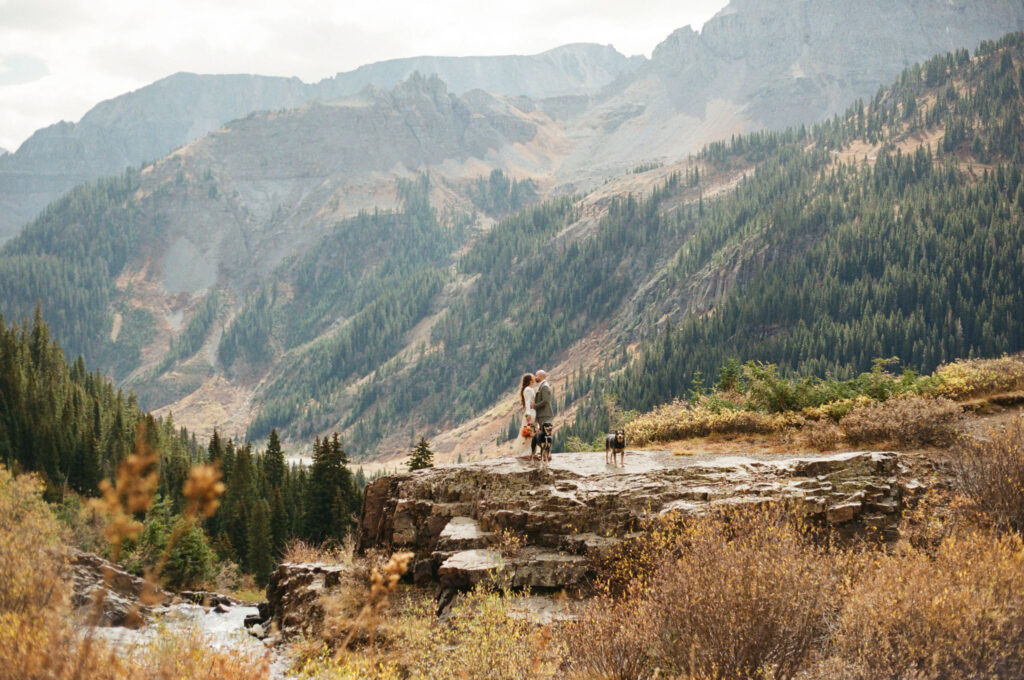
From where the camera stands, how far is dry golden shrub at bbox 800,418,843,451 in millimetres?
25844

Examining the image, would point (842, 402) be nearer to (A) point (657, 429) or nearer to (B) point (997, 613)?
(A) point (657, 429)

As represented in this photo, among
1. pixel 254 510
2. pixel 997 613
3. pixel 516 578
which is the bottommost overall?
pixel 254 510

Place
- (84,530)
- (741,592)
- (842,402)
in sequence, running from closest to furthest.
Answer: (741,592) → (842,402) → (84,530)

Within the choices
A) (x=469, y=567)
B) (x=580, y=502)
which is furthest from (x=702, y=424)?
(x=469, y=567)

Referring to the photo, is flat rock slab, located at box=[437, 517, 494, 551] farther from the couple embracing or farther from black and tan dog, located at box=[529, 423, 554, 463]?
the couple embracing

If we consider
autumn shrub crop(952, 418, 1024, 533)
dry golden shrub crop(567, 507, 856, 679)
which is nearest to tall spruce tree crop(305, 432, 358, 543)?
dry golden shrub crop(567, 507, 856, 679)

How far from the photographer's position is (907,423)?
24531 millimetres

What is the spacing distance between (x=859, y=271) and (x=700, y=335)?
42.6 metres

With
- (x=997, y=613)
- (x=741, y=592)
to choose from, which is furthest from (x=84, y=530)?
(x=997, y=613)

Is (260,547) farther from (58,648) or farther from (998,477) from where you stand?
(58,648)

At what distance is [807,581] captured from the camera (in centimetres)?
1526

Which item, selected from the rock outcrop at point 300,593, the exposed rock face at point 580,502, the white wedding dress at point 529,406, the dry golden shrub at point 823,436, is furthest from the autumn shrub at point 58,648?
the dry golden shrub at point 823,436

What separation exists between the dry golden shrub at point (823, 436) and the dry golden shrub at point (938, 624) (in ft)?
35.3

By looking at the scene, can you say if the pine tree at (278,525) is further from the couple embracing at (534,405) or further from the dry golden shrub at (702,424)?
the couple embracing at (534,405)
